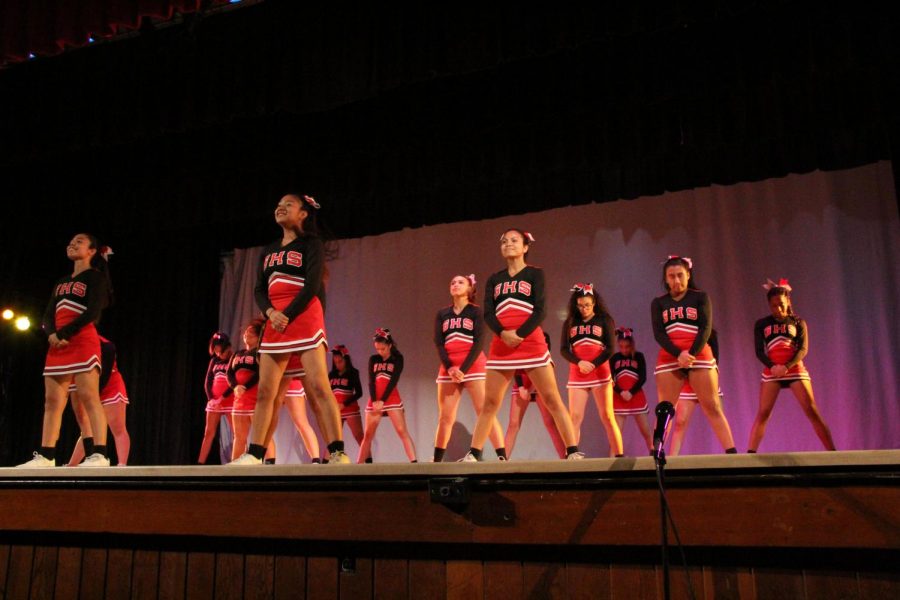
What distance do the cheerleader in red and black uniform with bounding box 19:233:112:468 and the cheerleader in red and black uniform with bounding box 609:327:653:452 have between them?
4.80m

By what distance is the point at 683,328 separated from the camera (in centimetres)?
637

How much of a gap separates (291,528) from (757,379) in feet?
22.3

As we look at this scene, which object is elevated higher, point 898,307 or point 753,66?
point 753,66

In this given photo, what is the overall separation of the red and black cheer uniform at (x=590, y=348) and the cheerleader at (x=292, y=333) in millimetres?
2858

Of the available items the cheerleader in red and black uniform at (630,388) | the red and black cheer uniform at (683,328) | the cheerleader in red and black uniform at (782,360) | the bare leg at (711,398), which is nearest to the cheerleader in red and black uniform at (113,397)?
the cheerleader in red and black uniform at (630,388)

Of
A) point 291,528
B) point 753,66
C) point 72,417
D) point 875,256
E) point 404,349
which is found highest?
point 753,66

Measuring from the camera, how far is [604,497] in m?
3.05

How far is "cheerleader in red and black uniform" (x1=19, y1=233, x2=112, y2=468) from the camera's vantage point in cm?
554

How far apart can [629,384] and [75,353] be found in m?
5.14

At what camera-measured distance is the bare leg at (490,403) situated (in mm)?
5234

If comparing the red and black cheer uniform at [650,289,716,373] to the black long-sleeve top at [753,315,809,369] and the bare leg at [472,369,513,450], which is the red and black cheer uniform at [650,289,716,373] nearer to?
the black long-sleeve top at [753,315,809,369]

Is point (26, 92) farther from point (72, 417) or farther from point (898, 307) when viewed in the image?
point (898, 307)

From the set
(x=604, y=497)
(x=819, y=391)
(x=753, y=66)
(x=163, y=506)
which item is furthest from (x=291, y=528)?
(x=819, y=391)

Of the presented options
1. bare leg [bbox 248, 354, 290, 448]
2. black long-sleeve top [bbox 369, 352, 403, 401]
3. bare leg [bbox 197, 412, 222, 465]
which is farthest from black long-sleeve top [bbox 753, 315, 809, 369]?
bare leg [bbox 197, 412, 222, 465]
